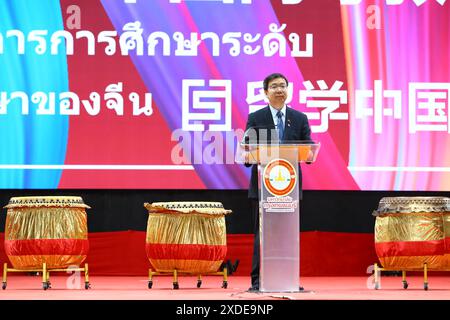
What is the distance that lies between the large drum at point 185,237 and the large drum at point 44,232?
61cm

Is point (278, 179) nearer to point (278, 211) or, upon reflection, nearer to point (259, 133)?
point (278, 211)

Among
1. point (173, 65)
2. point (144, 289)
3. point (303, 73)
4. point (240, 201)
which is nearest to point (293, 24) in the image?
point (303, 73)

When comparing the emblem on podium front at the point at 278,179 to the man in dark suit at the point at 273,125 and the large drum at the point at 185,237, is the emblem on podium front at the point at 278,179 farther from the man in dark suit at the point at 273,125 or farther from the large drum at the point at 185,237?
the large drum at the point at 185,237

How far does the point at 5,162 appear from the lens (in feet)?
28.2

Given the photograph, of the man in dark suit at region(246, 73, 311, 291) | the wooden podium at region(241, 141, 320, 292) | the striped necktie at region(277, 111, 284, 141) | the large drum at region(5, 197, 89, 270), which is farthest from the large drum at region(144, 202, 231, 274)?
the wooden podium at region(241, 141, 320, 292)

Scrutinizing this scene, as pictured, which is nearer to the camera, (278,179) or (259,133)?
(278,179)

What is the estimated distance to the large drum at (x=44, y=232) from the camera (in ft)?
23.8

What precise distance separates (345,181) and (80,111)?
96.7 inches

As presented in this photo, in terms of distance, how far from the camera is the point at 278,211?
579 cm

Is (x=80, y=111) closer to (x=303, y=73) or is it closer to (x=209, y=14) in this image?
(x=209, y=14)

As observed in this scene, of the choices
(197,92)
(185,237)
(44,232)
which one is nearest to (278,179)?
(185,237)

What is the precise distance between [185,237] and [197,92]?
1845 mm

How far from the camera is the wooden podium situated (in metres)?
5.77

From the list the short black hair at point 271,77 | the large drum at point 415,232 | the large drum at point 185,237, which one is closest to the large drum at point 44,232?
the large drum at point 185,237
